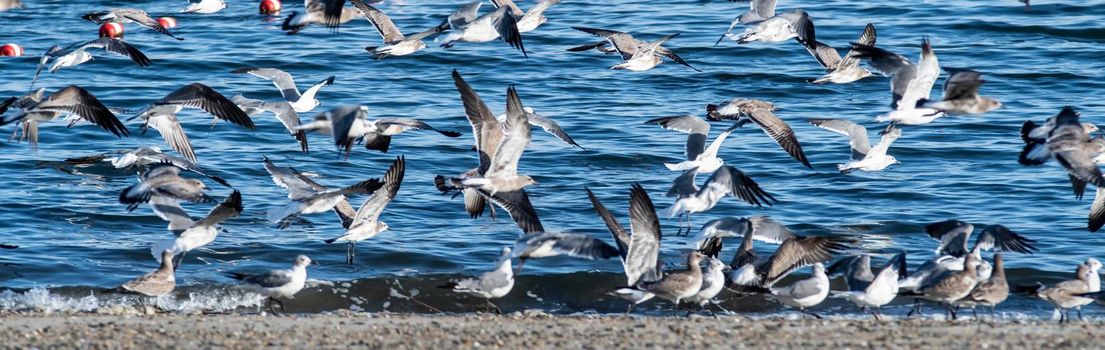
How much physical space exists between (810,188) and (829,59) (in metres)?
1.39

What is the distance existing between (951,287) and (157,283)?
17.9 ft

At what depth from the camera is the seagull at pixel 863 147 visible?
1504 cm

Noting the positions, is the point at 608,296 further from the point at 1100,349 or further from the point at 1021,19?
the point at 1021,19

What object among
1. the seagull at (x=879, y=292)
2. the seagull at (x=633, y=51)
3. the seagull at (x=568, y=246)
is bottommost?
the seagull at (x=879, y=292)

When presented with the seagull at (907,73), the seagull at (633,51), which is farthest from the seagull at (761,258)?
the seagull at (633,51)

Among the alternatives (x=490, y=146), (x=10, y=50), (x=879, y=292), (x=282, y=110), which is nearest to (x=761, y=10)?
(x=282, y=110)

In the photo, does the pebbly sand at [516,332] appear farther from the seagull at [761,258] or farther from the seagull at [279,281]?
the seagull at [761,258]

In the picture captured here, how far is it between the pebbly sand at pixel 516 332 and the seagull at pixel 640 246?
425 mm

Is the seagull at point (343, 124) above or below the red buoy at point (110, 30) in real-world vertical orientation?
above

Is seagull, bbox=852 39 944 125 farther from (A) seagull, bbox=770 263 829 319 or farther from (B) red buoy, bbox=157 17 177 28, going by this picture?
(B) red buoy, bbox=157 17 177 28

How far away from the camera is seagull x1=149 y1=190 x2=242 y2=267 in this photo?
36.8ft

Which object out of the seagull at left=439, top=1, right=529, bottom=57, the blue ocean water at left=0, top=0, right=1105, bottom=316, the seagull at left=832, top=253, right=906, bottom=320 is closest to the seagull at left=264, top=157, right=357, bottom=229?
the blue ocean water at left=0, top=0, right=1105, bottom=316

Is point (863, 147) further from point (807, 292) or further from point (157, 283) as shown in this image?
A: point (157, 283)

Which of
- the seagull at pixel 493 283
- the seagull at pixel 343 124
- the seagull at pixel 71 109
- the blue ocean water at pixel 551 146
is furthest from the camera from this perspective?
the blue ocean water at pixel 551 146
